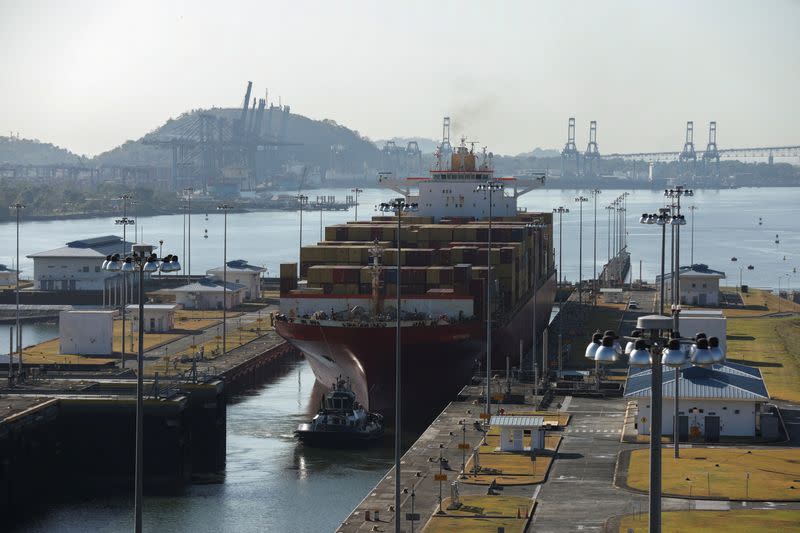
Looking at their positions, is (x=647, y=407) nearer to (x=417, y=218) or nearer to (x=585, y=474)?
(x=585, y=474)

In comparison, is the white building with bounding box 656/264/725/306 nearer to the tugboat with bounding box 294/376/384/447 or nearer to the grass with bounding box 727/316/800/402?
the grass with bounding box 727/316/800/402

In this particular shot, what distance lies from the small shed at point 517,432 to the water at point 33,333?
Result: 4369cm

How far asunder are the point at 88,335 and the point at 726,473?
36.6m

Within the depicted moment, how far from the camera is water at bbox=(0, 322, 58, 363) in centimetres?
8731

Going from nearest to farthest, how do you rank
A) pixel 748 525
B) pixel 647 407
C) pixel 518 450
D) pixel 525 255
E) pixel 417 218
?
1. pixel 748 525
2. pixel 518 450
3. pixel 647 407
4. pixel 525 255
5. pixel 417 218

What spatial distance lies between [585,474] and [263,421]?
20.3 m

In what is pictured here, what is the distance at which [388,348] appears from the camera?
58.6 meters

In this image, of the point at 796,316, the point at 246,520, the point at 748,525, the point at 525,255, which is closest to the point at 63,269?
the point at 525,255

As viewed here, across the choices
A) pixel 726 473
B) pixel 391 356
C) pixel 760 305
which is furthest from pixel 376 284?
pixel 760 305

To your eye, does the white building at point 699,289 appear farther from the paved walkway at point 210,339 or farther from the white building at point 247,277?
the white building at point 247,277

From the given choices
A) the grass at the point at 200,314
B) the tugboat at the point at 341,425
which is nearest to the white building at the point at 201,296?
the grass at the point at 200,314

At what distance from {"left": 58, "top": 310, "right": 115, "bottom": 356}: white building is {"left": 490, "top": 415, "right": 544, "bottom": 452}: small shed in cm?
2913

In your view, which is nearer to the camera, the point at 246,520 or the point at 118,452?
the point at 246,520

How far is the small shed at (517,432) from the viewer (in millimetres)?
45594
